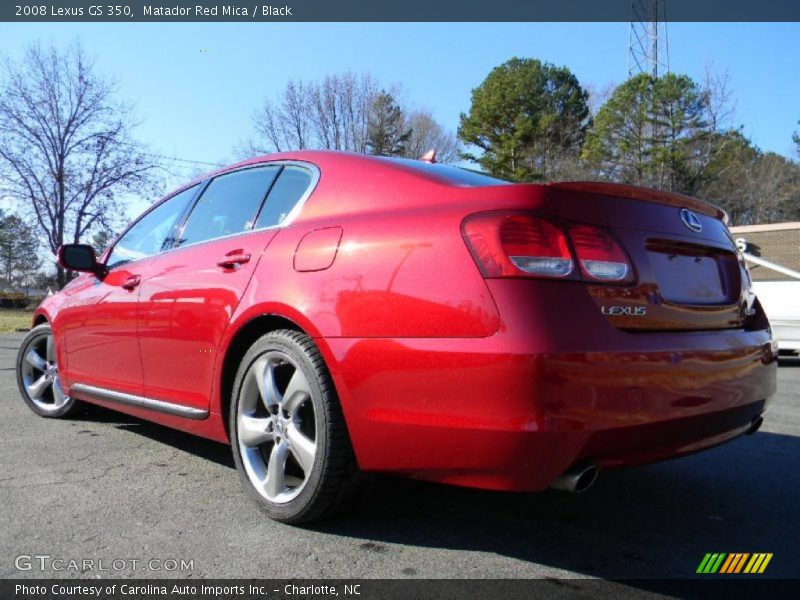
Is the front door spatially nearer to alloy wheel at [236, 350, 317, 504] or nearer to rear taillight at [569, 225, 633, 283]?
alloy wheel at [236, 350, 317, 504]

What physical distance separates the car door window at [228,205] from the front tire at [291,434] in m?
0.74

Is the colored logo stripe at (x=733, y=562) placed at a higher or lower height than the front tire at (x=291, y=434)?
lower

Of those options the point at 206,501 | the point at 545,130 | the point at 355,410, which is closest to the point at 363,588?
the point at 355,410

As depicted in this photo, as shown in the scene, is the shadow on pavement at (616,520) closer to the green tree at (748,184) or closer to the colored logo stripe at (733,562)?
the colored logo stripe at (733,562)

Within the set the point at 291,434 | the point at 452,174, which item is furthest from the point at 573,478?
the point at 452,174

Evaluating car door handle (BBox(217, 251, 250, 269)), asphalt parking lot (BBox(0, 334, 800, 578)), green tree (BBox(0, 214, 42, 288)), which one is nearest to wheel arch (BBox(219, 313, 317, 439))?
car door handle (BBox(217, 251, 250, 269))

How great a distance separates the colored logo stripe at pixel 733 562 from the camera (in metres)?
2.30

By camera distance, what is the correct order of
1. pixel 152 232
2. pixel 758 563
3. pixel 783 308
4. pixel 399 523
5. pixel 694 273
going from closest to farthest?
1. pixel 758 563
2. pixel 694 273
3. pixel 399 523
4. pixel 152 232
5. pixel 783 308

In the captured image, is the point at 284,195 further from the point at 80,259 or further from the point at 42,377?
the point at 42,377

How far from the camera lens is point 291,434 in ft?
8.53

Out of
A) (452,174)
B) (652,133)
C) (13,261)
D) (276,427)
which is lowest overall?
(13,261)

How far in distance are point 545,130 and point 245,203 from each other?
34081 mm

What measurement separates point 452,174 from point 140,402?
1998 mm

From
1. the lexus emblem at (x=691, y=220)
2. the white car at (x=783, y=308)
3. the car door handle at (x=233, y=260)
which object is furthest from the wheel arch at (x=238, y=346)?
the white car at (x=783, y=308)
